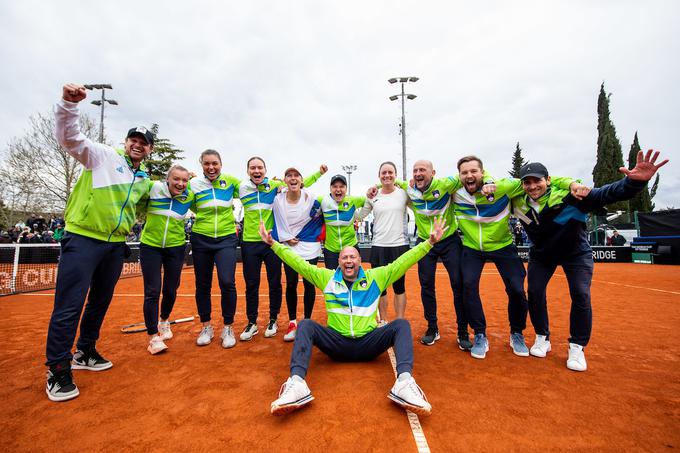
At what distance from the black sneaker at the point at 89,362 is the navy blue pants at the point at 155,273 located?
54 cm

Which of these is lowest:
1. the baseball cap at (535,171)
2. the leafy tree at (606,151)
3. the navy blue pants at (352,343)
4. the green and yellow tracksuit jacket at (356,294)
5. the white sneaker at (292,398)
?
the white sneaker at (292,398)

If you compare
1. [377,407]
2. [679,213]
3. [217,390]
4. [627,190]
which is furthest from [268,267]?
[679,213]

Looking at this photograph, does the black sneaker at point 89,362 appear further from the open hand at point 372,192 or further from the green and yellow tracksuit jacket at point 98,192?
the open hand at point 372,192

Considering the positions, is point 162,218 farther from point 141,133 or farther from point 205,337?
point 205,337

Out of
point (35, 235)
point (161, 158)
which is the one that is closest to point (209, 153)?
point (35, 235)

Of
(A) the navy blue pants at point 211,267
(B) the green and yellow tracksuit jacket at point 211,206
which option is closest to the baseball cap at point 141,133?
(B) the green and yellow tracksuit jacket at point 211,206

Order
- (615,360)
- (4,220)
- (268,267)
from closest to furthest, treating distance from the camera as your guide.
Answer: (615,360) < (268,267) < (4,220)

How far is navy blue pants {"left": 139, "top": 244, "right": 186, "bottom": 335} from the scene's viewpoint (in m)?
3.90

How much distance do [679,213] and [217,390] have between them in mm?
20542

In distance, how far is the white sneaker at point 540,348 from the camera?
372 cm

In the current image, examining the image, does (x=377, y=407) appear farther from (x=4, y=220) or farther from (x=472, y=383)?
(x=4, y=220)

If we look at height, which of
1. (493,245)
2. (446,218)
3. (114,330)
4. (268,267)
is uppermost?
(446,218)

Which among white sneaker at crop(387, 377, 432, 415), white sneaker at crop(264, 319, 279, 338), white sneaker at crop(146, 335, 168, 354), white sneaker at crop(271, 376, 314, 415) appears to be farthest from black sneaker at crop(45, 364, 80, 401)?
white sneaker at crop(387, 377, 432, 415)

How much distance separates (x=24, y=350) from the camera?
4.12 metres
